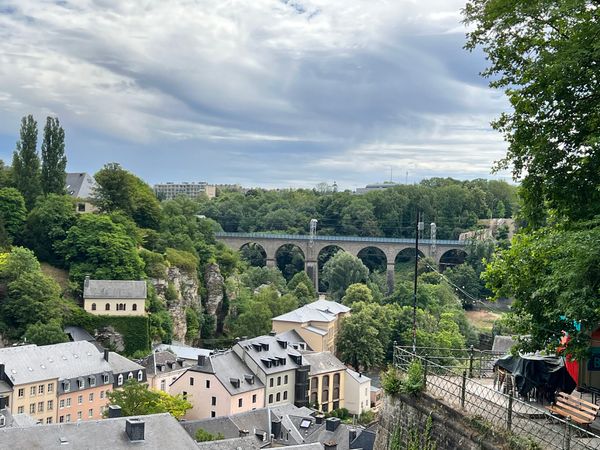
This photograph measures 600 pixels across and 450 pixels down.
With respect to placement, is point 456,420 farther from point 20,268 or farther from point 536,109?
point 20,268

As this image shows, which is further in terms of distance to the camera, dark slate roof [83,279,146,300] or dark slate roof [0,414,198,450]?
dark slate roof [83,279,146,300]

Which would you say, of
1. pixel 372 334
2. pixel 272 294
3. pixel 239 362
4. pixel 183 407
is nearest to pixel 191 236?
pixel 272 294

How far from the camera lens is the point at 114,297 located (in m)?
52.8

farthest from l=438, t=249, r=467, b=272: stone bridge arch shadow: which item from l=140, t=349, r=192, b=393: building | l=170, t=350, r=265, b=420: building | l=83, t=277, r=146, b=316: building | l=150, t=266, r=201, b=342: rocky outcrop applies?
l=170, t=350, r=265, b=420: building

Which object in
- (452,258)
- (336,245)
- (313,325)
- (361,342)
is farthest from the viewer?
(336,245)

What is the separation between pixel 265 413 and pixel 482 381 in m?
26.2

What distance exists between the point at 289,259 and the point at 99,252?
2033 inches

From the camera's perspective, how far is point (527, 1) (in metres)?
11.0

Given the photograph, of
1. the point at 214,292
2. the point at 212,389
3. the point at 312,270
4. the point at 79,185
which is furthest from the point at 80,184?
the point at 212,389

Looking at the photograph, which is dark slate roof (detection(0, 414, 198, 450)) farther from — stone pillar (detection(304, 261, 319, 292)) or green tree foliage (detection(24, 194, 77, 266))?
stone pillar (detection(304, 261, 319, 292))

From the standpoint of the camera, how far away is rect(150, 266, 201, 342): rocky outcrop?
194 ft

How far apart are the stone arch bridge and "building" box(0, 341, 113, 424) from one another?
185 ft

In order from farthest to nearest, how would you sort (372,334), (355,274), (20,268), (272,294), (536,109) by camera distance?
(355,274) < (272,294) < (372,334) < (20,268) < (536,109)

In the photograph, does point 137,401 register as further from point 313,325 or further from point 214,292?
point 214,292
